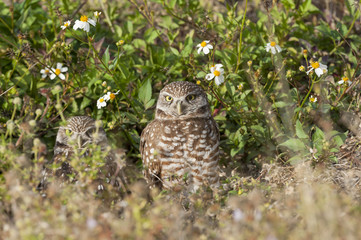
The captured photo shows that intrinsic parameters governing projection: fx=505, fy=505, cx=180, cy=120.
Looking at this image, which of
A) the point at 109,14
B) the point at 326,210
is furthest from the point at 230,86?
the point at 326,210

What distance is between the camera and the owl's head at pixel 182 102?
413 cm

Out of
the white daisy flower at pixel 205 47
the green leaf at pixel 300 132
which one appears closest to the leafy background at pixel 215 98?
the green leaf at pixel 300 132

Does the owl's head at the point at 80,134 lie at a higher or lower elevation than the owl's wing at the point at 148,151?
higher

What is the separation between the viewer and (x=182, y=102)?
13.6ft

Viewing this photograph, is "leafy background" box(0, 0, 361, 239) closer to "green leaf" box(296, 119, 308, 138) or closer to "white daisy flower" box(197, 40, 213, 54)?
"green leaf" box(296, 119, 308, 138)

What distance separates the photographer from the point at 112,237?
8.21 feet

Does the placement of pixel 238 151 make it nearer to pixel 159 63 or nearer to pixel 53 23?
pixel 159 63

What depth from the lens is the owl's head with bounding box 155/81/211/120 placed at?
163 inches

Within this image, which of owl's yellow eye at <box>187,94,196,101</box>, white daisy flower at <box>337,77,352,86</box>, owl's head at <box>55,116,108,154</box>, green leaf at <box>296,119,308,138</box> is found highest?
white daisy flower at <box>337,77,352,86</box>

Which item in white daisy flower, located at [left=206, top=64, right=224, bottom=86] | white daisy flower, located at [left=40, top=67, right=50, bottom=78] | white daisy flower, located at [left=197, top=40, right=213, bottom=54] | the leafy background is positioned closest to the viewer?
the leafy background

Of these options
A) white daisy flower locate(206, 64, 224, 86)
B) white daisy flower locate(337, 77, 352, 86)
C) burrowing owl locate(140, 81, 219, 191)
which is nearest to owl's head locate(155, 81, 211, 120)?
burrowing owl locate(140, 81, 219, 191)

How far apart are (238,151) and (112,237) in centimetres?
222

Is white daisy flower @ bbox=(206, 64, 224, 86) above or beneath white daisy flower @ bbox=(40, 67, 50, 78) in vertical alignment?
above

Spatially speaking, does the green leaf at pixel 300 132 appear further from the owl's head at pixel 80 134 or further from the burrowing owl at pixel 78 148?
the owl's head at pixel 80 134
